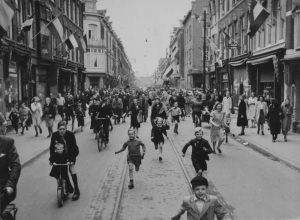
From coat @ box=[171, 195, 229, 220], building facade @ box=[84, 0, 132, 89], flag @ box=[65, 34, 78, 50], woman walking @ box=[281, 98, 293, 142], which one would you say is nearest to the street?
coat @ box=[171, 195, 229, 220]

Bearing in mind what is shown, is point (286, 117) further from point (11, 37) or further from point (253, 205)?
point (11, 37)

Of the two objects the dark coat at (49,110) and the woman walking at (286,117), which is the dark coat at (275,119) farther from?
the dark coat at (49,110)

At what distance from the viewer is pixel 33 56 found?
25.5 meters

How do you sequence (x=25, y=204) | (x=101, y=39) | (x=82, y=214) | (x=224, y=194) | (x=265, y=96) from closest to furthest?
(x=82, y=214)
(x=25, y=204)
(x=224, y=194)
(x=265, y=96)
(x=101, y=39)

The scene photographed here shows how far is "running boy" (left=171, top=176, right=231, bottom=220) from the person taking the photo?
4.05m

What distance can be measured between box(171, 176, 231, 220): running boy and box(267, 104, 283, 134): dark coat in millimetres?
12305

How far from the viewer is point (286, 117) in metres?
16.1

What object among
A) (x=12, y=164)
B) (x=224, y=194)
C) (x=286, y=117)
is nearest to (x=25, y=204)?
(x=12, y=164)

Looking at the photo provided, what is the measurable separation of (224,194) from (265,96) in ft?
49.7

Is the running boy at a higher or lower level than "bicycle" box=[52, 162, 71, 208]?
higher

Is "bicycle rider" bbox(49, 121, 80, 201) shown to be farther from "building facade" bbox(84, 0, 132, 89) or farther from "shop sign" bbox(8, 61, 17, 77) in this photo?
"building facade" bbox(84, 0, 132, 89)

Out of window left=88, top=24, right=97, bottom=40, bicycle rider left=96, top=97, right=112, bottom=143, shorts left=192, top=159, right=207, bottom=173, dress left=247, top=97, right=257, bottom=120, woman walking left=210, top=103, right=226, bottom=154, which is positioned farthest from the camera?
window left=88, top=24, right=97, bottom=40

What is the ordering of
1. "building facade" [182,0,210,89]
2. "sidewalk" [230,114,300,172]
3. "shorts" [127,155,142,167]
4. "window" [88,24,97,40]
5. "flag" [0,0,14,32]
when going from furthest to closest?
"window" [88,24,97,40] < "building facade" [182,0,210,89] < "flag" [0,0,14,32] < "sidewalk" [230,114,300,172] < "shorts" [127,155,142,167]

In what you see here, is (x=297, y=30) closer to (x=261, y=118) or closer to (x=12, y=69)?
(x=261, y=118)
